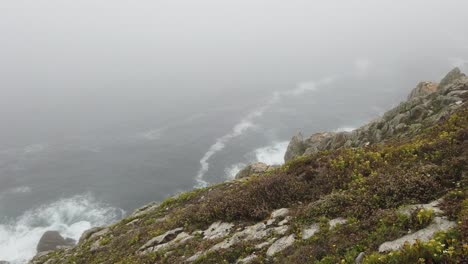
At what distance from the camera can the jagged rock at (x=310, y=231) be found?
46.2 feet

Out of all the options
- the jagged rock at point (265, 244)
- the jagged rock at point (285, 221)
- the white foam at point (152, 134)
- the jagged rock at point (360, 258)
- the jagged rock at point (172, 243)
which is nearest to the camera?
the jagged rock at point (360, 258)

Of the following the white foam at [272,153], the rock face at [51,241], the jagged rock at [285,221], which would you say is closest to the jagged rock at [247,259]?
the jagged rock at [285,221]

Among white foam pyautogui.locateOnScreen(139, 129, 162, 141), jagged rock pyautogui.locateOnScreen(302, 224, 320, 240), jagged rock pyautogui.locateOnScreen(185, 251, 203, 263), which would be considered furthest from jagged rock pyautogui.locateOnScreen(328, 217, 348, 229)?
white foam pyautogui.locateOnScreen(139, 129, 162, 141)

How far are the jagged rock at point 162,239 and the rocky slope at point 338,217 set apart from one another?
8 cm

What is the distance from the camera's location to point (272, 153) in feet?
329

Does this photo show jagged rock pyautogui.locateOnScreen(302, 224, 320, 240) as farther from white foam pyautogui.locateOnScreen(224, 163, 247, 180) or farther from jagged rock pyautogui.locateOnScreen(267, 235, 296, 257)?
white foam pyautogui.locateOnScreen(224, 163, 247, 180)

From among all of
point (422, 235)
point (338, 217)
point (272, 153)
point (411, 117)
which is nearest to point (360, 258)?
point (422, 235)

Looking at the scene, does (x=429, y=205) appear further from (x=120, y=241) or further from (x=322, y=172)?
(x=120, y=241)

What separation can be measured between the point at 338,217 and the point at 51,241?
67439 millimetres

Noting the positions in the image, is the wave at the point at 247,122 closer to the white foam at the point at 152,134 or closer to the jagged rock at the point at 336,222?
the white foam at the point at 152,134

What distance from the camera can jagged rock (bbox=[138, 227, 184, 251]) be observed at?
20219 millimetres

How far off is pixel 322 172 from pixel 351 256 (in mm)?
8170

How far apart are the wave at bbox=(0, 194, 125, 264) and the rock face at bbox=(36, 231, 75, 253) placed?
247cm

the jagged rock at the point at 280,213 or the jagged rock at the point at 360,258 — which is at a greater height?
the jagged rock at the point at 280,213
